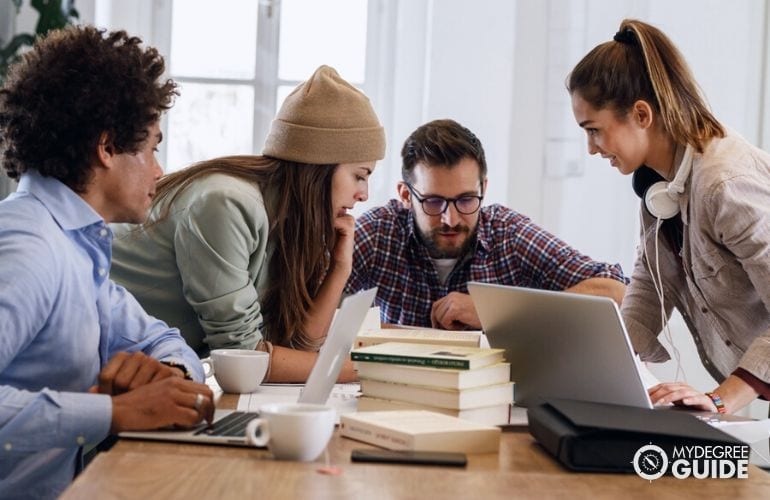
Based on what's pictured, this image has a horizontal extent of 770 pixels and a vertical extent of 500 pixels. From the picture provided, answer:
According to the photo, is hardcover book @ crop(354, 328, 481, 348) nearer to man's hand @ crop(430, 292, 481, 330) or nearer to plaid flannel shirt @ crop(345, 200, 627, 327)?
man's hand @ crop(430, 292, 481, 330)

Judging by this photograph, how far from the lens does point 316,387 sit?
49.5 inches

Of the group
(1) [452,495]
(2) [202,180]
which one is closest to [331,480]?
(1) [452,495]

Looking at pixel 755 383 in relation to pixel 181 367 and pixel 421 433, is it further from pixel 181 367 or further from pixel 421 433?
pixel 181 367

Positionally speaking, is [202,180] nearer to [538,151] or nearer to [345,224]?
[345,224]

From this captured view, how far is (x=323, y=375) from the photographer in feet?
4.15

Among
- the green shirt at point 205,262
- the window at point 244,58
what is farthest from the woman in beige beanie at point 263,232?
the window at point 244,58

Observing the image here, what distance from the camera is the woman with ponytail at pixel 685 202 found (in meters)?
1.78

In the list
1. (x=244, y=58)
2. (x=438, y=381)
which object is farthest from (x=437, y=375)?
(x=244, y=58)

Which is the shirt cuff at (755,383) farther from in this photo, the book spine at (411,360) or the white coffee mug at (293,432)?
the white coffee mug at (293,432)

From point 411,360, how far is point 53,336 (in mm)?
491

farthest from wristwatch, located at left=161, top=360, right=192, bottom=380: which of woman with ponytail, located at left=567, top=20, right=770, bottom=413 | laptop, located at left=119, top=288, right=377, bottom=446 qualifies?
woman with ponytail, located at left=567, top=20, right=770, bottom=413

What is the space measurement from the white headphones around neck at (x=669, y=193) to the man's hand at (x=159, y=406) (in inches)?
Answer: 44.2

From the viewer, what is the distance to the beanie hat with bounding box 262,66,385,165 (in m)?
2.03

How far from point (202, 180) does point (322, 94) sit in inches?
13.5
